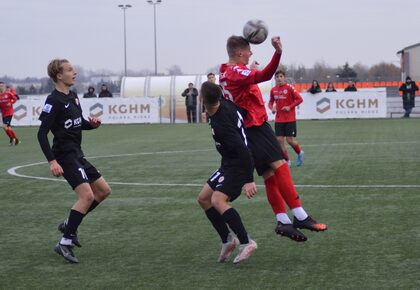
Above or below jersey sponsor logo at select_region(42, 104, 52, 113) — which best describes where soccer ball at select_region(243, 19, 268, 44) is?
above

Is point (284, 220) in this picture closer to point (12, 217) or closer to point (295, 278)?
point (295, 278)

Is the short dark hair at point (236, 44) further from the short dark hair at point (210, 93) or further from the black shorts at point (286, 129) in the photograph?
the black shorts at point (286, 129)

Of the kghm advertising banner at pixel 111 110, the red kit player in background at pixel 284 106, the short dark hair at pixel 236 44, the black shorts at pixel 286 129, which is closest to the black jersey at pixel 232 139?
the short dark hair at pixel 236 44

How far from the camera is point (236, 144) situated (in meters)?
6.91

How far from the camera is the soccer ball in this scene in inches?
291

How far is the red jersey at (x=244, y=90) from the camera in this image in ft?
23.9

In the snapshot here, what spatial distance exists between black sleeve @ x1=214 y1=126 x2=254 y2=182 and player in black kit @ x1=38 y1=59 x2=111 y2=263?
5.05 ft

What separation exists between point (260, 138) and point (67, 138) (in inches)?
73.0

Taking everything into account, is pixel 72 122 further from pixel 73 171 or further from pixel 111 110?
pixel 111 110

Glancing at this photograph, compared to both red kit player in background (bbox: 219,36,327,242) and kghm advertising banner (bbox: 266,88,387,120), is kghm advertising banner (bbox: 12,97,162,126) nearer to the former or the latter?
kghm advertising banner (bbox: 266,88,387,120)

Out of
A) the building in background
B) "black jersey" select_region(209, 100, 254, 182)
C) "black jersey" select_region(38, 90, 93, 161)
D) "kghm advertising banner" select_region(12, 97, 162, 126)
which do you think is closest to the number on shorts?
"black jersey" select_region(38, 90, 93, 161)

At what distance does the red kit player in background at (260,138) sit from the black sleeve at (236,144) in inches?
20.1

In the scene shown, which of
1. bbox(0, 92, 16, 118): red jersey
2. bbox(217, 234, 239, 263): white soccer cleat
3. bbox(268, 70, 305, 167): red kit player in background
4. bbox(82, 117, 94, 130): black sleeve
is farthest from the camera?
bbox(0, 92, 16, 118): red jersey

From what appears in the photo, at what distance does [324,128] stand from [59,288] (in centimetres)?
2262
